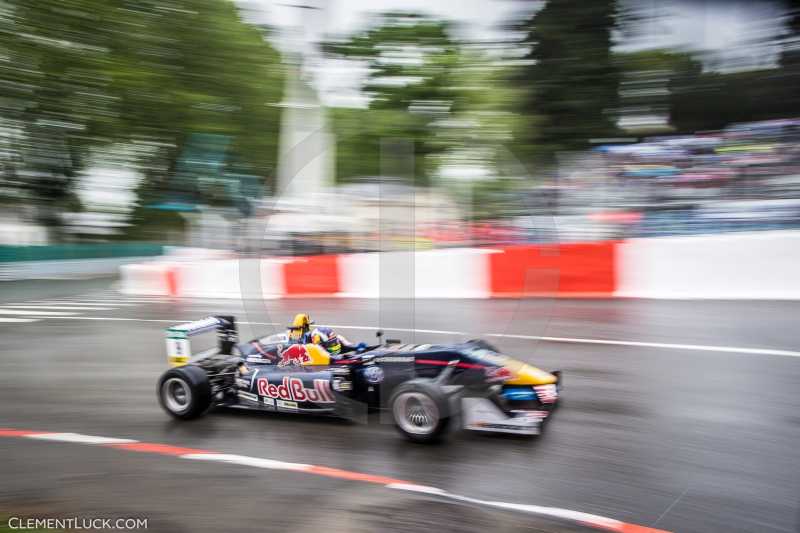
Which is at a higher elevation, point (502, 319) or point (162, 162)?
point (162, 162)

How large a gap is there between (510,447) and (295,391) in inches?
74.1

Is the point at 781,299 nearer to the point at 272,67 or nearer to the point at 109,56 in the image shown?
the point at 272,67

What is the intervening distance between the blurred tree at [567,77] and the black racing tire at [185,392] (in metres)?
9.96

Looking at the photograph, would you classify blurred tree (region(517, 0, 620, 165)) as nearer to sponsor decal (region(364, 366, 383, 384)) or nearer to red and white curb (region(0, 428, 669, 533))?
sponsor decal (region(364, 366, 383, 384))

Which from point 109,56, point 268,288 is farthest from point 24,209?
point 268,288

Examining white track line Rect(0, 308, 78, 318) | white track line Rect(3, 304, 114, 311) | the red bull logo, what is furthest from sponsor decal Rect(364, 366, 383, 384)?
white track line Rect(3, 304, 114, 311)

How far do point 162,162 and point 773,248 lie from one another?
7826 millimetres

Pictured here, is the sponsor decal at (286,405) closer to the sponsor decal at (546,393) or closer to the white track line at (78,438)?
the white track line at (78,438)

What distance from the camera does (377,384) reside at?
541cm

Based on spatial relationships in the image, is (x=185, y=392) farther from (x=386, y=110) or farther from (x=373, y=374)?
(x=386, y=110)

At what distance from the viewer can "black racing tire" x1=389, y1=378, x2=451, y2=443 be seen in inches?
191

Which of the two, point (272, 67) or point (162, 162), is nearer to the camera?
point (272, 67)

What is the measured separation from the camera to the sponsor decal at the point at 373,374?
5391 millimetres

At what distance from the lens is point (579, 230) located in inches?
386
